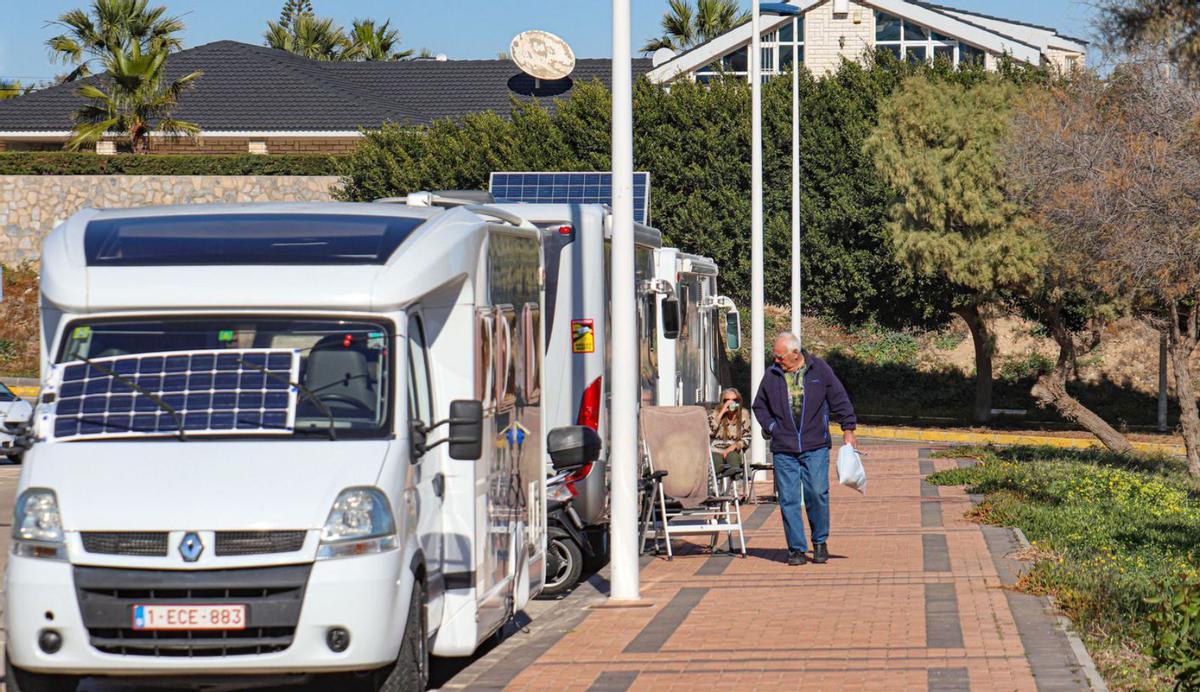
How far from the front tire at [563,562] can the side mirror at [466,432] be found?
5.06 meters

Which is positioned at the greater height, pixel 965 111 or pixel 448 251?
pixel 965 111

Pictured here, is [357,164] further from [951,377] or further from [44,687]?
[44,687]

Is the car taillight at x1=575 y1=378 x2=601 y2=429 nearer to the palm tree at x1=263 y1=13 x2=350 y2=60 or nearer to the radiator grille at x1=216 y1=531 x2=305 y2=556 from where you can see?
the radiator grille at x1=216 y1=531 x2=305 y2=556

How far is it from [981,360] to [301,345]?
32643 mm

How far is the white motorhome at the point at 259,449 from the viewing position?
745cm

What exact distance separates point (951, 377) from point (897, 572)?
31121 mm

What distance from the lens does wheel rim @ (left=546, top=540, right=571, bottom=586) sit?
43.3ft

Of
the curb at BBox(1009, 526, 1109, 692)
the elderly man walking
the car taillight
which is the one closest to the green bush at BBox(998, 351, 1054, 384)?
the elderly man walking

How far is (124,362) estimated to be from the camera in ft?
26.8

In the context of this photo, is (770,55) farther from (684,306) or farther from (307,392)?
(307,392)

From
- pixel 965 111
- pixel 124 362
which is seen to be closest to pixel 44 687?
pixel 124 362

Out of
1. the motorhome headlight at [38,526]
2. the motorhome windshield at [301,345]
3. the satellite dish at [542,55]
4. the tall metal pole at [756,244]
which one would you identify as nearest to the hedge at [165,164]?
the satellite dish at [542,55]

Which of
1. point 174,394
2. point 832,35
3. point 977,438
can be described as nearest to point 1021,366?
point 977,438

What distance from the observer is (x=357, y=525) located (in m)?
7.63
